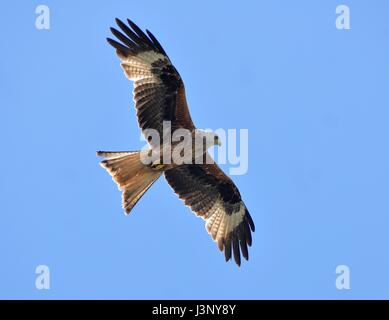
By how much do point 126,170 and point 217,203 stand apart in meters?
1.95

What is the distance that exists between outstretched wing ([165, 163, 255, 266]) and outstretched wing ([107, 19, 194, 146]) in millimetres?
1162

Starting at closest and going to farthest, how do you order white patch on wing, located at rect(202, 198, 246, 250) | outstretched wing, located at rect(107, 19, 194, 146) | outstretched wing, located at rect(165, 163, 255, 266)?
outstretched wing, located at rect(107, 19, 194, 146) < outstretched wing, located at rect(165, 163, 255, 266) < white patch on wing, located at rect(202, 198, 246, 250)

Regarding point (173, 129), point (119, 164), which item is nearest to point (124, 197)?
point (119, 164)

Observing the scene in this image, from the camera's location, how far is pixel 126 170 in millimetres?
12914

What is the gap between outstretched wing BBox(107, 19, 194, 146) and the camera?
12.8 metres

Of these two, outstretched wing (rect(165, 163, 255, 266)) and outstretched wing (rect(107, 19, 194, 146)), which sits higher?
outstretched wing (rect(107, 19, 194, 146))

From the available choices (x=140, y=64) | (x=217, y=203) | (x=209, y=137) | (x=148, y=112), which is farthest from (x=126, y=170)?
(x=217, y=203)

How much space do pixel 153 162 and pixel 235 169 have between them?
6.54 feet

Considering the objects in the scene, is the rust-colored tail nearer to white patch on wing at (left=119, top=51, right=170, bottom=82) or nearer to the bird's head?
the bird's head

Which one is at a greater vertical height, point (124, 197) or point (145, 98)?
point (145, 98)

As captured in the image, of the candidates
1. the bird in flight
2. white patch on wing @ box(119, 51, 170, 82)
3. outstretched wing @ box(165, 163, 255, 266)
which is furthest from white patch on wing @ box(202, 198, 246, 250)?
white patch on wing @ box(119, 51, 170, 82)

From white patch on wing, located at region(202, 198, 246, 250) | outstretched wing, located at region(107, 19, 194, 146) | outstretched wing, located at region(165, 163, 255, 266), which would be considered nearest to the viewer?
outstretched wing, located at region(107, 19, 194, 146)
